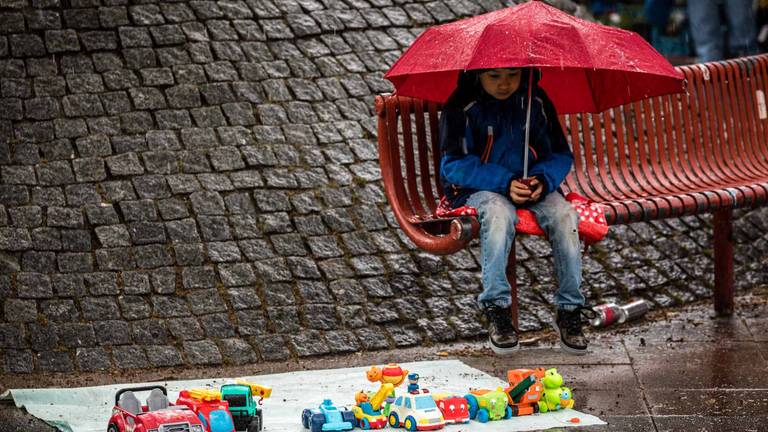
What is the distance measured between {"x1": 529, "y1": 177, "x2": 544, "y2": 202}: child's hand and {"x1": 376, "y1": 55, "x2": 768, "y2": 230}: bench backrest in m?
0.75

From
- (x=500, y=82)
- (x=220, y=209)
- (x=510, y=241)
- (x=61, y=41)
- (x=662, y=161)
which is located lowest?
(x=220, y=209)

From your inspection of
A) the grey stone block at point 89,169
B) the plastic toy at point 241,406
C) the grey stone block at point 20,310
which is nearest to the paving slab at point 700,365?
the plastic toy at point 241,406

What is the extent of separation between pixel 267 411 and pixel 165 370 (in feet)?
3.61

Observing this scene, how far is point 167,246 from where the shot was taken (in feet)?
24.6

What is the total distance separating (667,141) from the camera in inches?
290

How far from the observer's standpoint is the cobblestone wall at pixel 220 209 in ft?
22.9

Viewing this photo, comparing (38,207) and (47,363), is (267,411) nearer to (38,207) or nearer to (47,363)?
(47,363)

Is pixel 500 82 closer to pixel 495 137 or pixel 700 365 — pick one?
pixel 495 137

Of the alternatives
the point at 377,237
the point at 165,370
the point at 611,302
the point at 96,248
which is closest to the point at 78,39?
the point at 96,248

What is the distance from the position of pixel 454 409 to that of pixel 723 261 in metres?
2.75

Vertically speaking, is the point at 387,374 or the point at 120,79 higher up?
the point at 387,374

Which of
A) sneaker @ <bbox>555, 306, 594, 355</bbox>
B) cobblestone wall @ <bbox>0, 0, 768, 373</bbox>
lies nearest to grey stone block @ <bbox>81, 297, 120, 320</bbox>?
cobblestone wall @ <bbox>0, 0, 768, 373</bbox>

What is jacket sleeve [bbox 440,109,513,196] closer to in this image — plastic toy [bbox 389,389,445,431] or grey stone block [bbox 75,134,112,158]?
plastic toy [bbox 389,389,445,431]

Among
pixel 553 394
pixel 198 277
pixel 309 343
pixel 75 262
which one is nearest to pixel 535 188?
pixel 553 394
